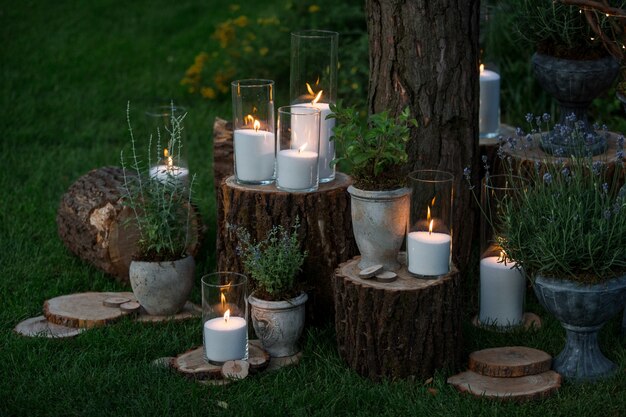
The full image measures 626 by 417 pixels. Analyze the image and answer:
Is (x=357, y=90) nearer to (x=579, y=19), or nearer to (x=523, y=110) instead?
(x=523, y=110)

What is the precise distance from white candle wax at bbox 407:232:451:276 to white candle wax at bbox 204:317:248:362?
79 centimetres

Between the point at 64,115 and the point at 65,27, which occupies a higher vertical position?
the point at 65,27

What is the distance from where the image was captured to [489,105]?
18.4 feet

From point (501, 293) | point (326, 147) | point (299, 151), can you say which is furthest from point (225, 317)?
point (501, 293)

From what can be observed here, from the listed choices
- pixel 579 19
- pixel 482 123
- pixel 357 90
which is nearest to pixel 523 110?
pixel 357 90

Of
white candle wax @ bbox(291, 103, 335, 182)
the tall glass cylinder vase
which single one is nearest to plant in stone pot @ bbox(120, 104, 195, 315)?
A: white candle wax @ bbox(291, 103, 335, 182)

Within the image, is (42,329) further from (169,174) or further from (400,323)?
(400,323)

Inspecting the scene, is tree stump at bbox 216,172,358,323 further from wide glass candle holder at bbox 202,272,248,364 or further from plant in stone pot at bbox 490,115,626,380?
plant in stone pot at bbox 490,115,626,380

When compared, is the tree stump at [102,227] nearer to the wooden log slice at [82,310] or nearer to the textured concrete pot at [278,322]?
the wooden log slice at [82,310]

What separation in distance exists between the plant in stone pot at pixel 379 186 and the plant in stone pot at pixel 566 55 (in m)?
1.14

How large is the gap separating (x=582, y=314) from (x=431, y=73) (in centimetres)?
143

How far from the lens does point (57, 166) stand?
7.23 m

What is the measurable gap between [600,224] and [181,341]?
1.97 m

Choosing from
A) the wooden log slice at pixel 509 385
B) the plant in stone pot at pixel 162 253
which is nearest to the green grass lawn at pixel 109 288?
the wooden log slice at pixel 509 385
